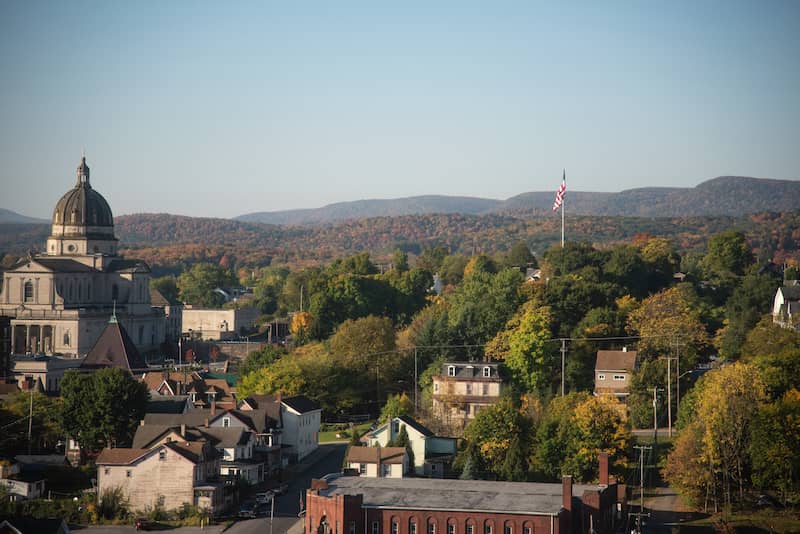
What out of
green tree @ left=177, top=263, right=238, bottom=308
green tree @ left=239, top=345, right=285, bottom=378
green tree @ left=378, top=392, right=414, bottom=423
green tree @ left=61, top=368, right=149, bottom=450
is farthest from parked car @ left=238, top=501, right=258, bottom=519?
green tree @ left=177, top=263, right=238, bottom=308

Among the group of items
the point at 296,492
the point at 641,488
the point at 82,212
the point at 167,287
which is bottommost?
the point at 296,492

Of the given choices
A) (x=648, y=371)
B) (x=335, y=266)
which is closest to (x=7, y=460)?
(x=648, y=371)

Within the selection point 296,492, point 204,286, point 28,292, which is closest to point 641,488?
point 296,492

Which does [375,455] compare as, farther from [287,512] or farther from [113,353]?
[113,353]

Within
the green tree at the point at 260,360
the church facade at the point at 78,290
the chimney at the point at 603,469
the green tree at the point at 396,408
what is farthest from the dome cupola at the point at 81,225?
the chimney at the point at 603,469

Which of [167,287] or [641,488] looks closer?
[641,488]

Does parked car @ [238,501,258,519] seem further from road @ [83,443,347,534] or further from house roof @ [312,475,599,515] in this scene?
house roof @ [312,475,599,515]

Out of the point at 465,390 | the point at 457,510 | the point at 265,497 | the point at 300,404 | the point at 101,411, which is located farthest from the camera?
the point at 465,390
